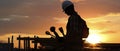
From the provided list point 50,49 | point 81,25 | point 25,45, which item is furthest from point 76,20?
point 25,45

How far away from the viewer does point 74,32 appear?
786cm

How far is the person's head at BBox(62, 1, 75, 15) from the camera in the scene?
7.89 meters

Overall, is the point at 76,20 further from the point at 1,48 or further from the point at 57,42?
the point at 1,48

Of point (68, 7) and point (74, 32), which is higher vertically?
point (68, 7)

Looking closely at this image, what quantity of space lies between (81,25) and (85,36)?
20 cm

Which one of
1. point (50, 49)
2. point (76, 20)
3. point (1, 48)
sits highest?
point (76, 20)

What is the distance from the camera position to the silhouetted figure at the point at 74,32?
7863 mm

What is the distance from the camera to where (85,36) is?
314 inches

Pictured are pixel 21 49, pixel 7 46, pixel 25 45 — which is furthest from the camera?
pixel 7 46

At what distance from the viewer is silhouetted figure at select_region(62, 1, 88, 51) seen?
7863 millimetres

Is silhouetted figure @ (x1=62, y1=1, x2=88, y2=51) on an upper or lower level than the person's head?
lower

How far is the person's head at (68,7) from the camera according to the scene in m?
7.89

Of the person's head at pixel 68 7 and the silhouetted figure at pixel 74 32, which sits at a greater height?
the person's head at pixel 68 7

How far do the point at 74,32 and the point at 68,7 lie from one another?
1.43ft
